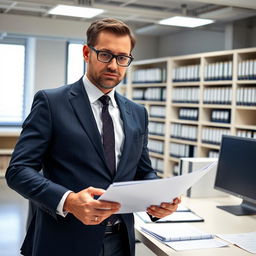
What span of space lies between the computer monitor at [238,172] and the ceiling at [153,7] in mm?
2645

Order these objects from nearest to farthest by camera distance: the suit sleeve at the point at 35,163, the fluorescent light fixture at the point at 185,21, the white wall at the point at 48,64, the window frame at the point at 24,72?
the suit sleeve at the point at 35,163 < the fluorescent light fixture at the point at 185,21 < the white wall at the point at 48,64 < the window frame at the point at 24,72

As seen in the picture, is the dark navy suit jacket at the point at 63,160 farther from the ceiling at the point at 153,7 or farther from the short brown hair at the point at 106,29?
the ceiling at the point at 153,7

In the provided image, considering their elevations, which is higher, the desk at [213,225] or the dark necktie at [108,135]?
the dark necktie at [108,135]

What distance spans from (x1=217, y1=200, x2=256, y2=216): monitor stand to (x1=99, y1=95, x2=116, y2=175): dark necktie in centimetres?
131

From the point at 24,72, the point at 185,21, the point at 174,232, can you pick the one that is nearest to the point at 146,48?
the point at 185,21

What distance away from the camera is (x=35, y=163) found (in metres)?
1.42

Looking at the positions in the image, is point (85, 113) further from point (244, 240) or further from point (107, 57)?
point (244, 240)

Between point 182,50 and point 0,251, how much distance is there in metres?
5.10

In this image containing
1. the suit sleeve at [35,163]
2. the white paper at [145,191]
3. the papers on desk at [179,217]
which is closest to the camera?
the white paper at [145,191]

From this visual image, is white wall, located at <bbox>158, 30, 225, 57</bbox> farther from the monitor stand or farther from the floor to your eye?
the monitor stand

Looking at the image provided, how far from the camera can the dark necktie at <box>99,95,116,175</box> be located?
59.8 inches

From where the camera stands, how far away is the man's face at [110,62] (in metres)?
1.46

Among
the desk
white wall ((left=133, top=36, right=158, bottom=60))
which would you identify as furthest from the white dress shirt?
white wall ((left=133, top=36, right=158, bottom=60))

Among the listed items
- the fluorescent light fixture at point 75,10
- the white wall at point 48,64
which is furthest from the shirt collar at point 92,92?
the white wall at point 48,64
